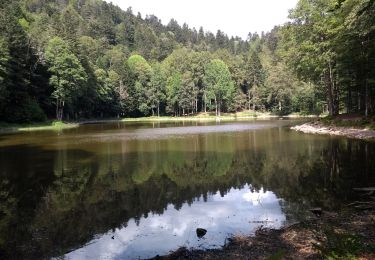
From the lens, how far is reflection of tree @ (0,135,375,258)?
1204 cm

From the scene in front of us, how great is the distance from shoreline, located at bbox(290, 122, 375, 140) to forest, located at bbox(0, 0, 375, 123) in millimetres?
3261

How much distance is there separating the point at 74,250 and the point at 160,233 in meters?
2.48

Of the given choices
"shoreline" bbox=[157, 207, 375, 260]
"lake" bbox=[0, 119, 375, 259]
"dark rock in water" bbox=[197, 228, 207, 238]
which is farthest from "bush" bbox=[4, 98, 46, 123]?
"shoreline" bbox=[157, 207, 375, 260]

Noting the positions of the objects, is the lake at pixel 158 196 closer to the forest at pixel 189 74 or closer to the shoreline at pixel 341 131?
the shoreline at pixel 341 131

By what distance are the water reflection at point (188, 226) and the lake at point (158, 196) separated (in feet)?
0.10

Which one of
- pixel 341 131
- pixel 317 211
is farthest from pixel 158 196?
pixel 341 131

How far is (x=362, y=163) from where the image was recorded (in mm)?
20484

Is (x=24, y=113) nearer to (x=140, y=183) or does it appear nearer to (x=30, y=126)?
(x=30, y=126)

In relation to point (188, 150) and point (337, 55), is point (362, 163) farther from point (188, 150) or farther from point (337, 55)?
point (337, 55)

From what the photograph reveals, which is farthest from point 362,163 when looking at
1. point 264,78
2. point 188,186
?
point 264,78

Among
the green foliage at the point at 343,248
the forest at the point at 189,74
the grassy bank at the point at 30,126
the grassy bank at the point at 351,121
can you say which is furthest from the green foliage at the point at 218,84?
the green foliage at the point at 343,248

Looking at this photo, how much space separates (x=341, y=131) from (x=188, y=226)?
103ft

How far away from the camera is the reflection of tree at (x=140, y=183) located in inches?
474

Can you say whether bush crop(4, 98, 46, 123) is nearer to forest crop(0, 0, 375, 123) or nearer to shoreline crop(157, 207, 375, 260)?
forest crop(0, 0, 375, 123)
